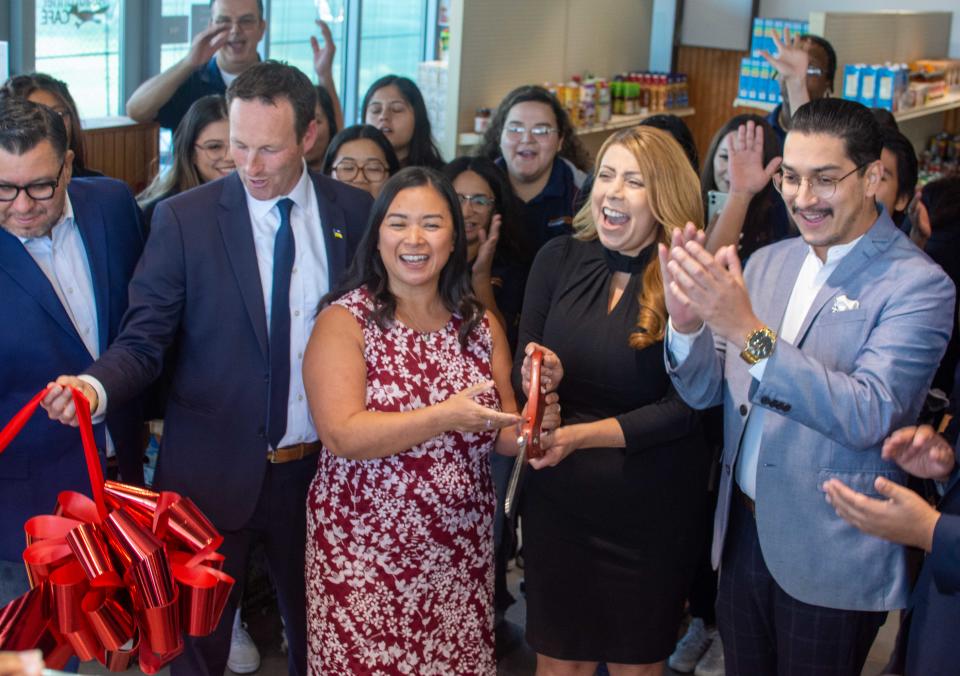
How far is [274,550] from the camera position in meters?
3.11

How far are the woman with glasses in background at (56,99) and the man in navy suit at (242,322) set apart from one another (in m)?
0.87

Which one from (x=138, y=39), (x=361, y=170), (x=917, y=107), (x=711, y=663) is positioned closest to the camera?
(x=711, y=663)

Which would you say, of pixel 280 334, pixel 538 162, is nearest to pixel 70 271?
pixel 280 334

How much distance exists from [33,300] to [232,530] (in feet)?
2.44

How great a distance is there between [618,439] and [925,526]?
0.75 metres

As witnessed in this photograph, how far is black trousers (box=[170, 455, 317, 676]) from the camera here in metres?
3.03

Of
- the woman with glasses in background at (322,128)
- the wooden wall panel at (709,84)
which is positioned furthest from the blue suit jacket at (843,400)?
the wooden wall panel at (709,84)

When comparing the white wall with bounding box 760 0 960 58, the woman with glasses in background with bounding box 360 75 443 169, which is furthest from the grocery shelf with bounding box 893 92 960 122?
the woman with glasses in background with bounding box 360 75 443 169

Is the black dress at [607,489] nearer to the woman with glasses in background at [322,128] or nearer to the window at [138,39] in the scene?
the woman with glasses in background at [322,128]

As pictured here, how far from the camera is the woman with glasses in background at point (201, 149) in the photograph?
389 cm

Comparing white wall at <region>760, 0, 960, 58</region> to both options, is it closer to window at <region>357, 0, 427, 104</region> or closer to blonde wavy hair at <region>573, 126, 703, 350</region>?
window at <region>357, 0, 427, 104</region>

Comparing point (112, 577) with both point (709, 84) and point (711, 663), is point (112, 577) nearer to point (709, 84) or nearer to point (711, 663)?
point (711, 663)

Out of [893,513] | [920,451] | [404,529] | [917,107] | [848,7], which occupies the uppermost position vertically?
[848,7]

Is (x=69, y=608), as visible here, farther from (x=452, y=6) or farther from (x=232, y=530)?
(x=452, y=6)
